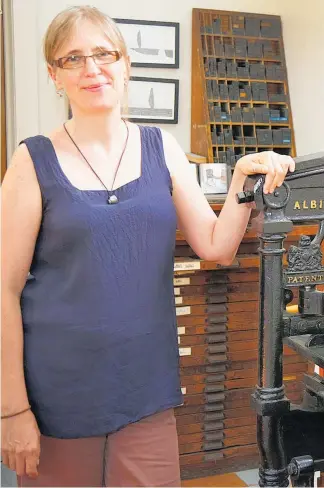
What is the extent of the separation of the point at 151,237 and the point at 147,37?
6.06ft

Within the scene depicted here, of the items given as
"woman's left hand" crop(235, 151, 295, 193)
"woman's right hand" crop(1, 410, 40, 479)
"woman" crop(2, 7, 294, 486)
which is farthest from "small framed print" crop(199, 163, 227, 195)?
"woman's right hand" crop(1, 410, 40, 479)

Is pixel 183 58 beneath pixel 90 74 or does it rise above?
above

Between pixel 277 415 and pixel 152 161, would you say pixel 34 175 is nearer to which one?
pixel 152 161

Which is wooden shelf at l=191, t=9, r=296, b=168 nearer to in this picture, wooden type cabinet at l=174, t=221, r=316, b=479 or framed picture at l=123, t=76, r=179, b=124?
framed picture at l=123, t=76, r=179, b=124

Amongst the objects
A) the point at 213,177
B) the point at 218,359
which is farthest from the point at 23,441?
the point at 213,177

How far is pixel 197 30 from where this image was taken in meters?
2.81

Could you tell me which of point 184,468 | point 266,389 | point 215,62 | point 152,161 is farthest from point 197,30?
point 266,389

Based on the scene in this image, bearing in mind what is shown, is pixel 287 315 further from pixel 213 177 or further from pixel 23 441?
pixel 213 177

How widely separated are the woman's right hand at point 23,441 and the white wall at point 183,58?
5.51 ft

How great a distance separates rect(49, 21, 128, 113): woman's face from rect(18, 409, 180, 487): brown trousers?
638 mm

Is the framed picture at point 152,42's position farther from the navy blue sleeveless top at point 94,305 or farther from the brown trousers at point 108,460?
the brown trousers at point 108,460

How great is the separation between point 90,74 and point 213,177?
5.27ft

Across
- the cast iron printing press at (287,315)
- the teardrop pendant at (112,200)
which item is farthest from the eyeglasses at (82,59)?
the cast iron printing press at (287,315)

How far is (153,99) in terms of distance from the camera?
9.24 feet
